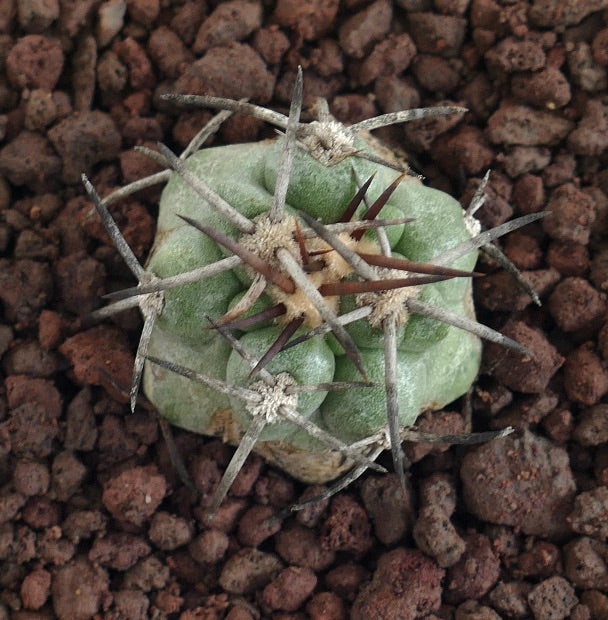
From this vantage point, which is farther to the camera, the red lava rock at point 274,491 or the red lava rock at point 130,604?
the red lava rock at point 274,491

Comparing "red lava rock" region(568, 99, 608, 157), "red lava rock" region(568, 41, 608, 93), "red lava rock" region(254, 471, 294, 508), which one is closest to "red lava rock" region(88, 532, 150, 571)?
"red lava rock" region(254, 471, 294, 508)

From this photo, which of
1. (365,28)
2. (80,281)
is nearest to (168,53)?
(365,28)

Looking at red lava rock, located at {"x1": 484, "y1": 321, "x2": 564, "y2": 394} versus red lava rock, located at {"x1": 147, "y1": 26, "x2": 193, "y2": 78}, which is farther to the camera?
red lava rock, located at {"x1": 147, "y1": 26, "x2": 193, "y2": 78}

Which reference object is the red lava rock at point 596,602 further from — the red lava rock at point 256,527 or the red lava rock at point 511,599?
the red lava rock at point 256,527

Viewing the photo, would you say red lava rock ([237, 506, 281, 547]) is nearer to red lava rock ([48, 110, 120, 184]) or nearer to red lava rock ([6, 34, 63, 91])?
red lava rock ([48, 110, 120, 184])

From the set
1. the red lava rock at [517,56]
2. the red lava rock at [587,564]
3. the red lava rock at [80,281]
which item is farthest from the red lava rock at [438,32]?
the red lava rock at [587,564]

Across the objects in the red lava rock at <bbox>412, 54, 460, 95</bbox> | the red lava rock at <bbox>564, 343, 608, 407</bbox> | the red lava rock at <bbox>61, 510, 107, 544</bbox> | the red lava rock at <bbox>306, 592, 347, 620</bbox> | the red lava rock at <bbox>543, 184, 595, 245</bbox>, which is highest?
the red lava rock at <bbox>412, 54, 460, 95</bbox>
